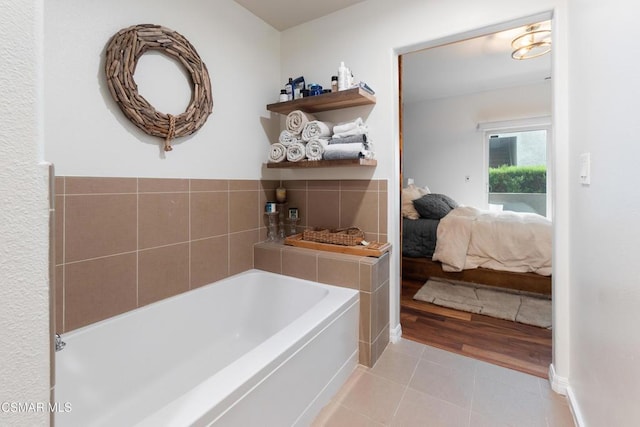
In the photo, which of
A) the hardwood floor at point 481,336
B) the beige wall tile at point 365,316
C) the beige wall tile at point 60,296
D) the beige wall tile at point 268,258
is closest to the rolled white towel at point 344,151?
the beige wall tile at point 268,258

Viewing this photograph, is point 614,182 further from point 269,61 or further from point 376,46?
point 269,61

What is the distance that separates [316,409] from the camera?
142 centimetres

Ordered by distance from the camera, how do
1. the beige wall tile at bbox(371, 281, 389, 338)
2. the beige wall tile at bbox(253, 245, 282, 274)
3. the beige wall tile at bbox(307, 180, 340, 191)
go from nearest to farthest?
the beige wall tile at bbox(371, 281, 389, 338) < the beige wall tile at bbox(253, 245, 282, 274) < the beige wall tile at bbox(307, 180, 340, 191)

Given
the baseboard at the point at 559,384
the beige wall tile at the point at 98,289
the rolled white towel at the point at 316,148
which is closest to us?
the beige wall tile at the point at 98,289

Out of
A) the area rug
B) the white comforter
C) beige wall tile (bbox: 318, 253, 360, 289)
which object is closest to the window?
the white comforter

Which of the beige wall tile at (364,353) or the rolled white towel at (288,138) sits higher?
the rolled white towel at (288,138)

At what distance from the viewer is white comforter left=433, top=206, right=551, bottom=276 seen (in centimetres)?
282

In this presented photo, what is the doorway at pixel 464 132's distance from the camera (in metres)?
2.10

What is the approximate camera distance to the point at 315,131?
2102 millimetres

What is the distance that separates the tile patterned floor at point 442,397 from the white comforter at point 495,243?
1383 millimetres

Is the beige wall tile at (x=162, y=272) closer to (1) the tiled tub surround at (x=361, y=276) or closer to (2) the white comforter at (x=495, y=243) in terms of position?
(1) the tiled tub surround at (x=361, y=276)

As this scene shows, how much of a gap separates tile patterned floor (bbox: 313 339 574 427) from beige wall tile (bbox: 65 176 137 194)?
150 cm

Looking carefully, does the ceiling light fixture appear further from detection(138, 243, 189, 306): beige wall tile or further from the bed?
detection(138, 243, 189, 306): beige wall tile

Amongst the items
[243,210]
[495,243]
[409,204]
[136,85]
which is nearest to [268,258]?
[243,210]
